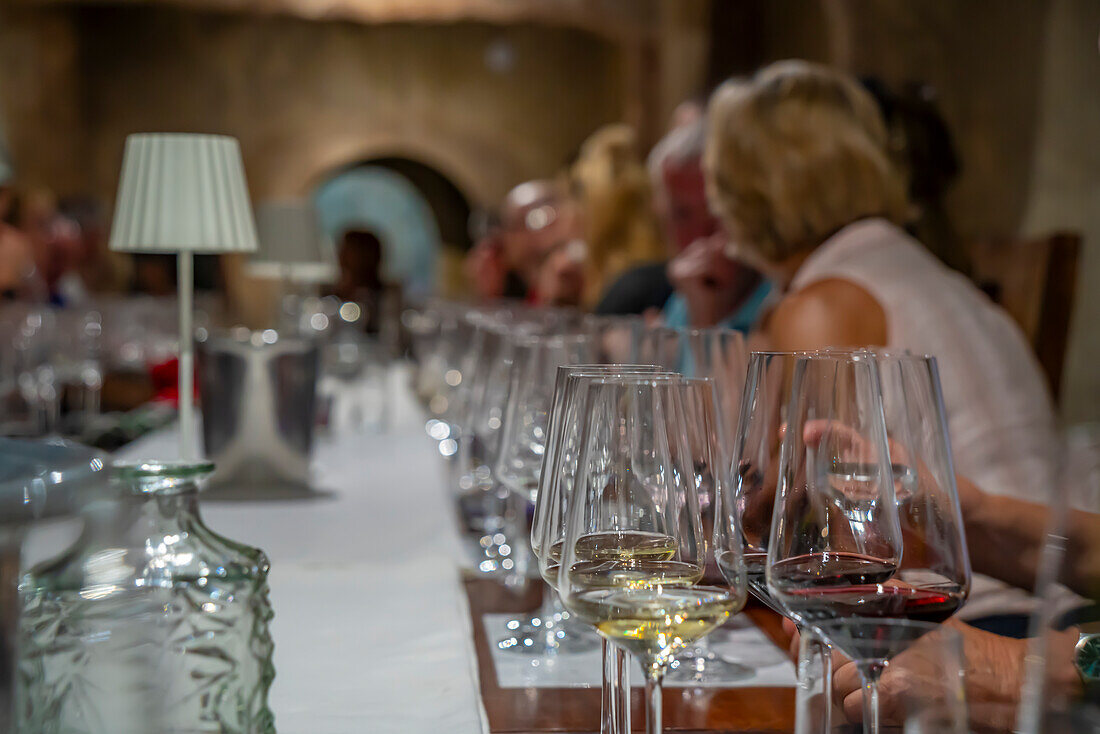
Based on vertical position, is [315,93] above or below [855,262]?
above

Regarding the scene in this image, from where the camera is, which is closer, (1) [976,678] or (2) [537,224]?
(1) [976,678]

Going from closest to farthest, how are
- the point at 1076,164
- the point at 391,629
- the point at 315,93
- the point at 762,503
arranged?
the point at 762,503 < the point at 391,629 < the point at 1076,164 < the point at 315,93

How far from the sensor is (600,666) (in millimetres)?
924

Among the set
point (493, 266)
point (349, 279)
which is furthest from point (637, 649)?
point (349, 279)

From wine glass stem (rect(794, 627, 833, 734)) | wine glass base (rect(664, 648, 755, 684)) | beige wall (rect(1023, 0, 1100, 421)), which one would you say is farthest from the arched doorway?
wine glass stem (rect(794, 627, 833, 734))

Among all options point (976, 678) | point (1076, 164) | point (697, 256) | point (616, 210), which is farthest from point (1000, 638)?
point (616, 210)

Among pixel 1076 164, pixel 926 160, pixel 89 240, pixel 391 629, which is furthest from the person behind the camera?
pixel 89 240

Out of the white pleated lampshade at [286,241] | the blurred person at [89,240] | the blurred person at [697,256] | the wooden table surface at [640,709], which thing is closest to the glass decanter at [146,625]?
the wooden table surface at [640,709]

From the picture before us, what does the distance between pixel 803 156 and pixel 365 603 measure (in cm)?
100

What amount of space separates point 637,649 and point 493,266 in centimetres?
638

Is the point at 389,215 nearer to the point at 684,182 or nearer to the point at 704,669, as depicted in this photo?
the point at 684,182

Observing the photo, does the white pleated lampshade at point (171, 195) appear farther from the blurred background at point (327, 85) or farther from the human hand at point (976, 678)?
the blurred background at point (327, 85)

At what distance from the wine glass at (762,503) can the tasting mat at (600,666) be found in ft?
0.56

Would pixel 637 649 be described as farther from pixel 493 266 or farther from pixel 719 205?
pixel 493 266
